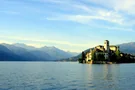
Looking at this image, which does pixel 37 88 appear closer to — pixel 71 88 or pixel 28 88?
pixel 28 88

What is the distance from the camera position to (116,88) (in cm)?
7119

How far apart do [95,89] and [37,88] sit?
1398 cm

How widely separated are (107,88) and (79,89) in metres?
7.38

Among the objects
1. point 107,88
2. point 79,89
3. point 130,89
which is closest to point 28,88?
point 79,89

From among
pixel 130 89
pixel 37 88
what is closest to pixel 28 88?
pixel 37 88

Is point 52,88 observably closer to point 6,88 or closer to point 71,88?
point 71,88

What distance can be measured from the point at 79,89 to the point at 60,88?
4.64 meters

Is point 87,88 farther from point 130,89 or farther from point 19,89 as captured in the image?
point 19,89

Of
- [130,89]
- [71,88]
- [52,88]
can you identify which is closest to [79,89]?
[71,88]

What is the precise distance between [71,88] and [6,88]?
15.7 meters

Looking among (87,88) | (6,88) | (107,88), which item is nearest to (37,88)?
(6,88)

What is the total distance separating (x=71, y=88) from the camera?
69.6 metres

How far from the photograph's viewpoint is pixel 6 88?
6850 cm

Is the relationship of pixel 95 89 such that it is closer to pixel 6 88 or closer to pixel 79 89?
pixel 79 89
